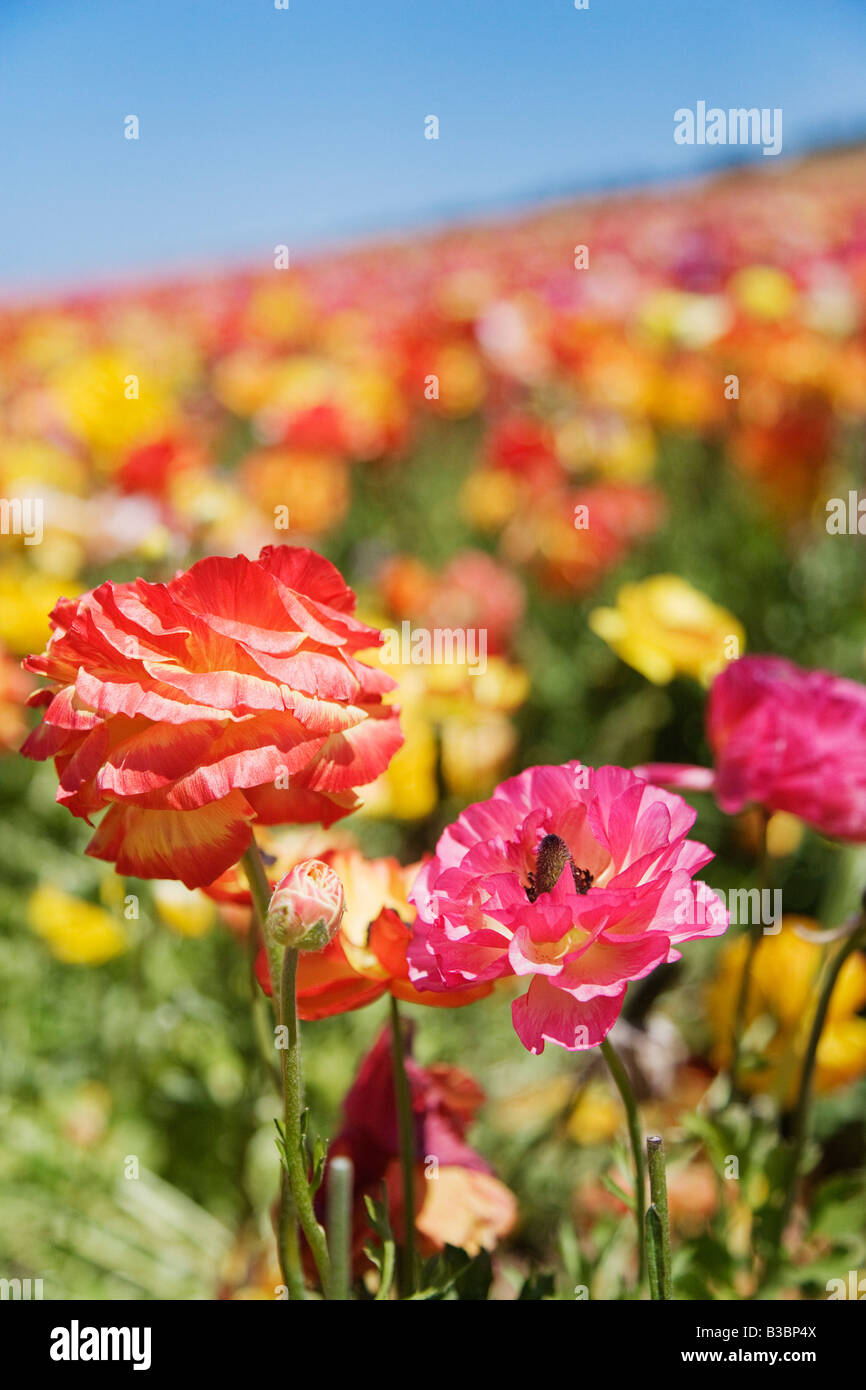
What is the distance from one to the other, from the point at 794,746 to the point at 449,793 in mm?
547

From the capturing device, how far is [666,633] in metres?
1.05

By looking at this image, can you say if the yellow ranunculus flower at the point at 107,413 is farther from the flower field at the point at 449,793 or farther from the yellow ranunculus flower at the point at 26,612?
the yellow ranunculus flower at the point at 26,612

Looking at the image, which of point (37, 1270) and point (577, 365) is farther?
point (577, 365)

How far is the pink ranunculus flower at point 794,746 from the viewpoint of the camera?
25.6 inches

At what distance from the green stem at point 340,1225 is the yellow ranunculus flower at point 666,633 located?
56 centimetres


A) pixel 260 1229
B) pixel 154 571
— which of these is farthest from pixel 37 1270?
pixel 154 571

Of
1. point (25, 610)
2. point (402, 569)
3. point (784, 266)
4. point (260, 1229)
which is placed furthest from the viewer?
point (784, 266)

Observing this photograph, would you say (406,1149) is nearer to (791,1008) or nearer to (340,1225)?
(340,1225)

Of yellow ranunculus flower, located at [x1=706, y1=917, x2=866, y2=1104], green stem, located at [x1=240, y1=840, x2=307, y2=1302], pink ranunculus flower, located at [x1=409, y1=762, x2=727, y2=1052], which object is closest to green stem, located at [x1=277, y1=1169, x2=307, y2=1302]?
green stem, located at [x1=240, y1=840, x2=307, y2=1302]

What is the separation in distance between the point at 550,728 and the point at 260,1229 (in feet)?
3.37

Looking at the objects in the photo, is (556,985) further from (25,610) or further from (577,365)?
(577,365)

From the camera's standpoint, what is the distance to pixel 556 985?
17.5 inches

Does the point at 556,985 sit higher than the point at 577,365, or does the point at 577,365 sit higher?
the point at 577,365
